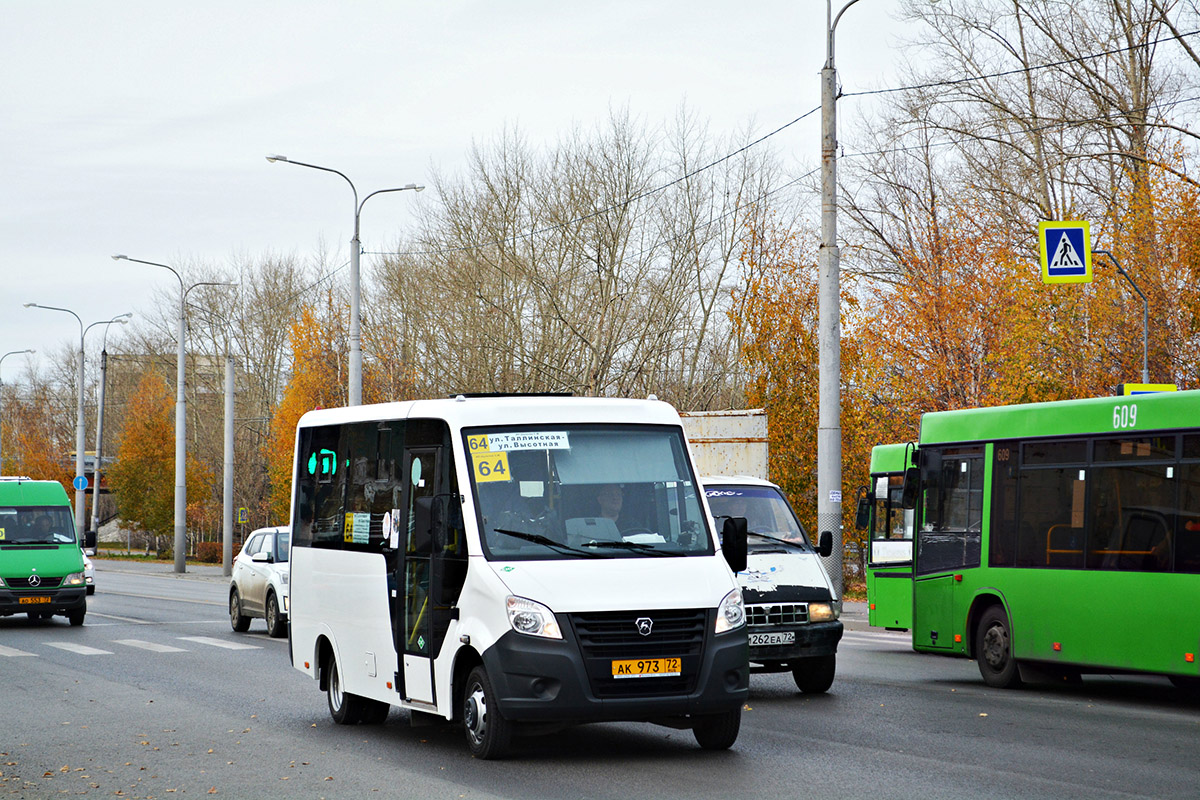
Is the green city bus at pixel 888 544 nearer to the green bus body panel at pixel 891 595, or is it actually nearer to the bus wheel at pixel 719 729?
the green bus body panel at pixel 891 595

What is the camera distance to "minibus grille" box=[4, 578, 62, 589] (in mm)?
23516

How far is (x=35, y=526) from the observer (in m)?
24.7

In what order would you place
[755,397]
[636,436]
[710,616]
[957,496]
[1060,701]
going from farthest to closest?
[755,397] < [957,496] < [1060,701] < [636,436] < [710,616]

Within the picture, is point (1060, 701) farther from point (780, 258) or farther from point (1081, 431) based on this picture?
point (780, 258)

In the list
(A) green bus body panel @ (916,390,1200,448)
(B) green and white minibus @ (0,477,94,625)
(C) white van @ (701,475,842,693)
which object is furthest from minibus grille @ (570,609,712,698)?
(B) green and white minibus @ (0,477,94,625)

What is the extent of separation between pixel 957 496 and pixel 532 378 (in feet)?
94.6

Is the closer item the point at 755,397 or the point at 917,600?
the point at 917,600

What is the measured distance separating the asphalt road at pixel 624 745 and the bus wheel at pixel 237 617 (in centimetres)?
609

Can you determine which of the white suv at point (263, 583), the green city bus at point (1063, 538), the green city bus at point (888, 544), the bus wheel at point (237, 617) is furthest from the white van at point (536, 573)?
the bus wheel at point (237, 617)

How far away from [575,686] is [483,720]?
86 centimetres

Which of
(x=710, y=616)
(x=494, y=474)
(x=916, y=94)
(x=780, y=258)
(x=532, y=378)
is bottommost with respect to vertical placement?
(x=710, y=616)

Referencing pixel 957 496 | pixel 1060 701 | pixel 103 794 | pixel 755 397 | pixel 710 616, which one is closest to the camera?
pixel 103 794

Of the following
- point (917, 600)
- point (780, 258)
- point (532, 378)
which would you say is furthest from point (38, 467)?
point (917, 600)

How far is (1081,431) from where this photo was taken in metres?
Result: 13.9
